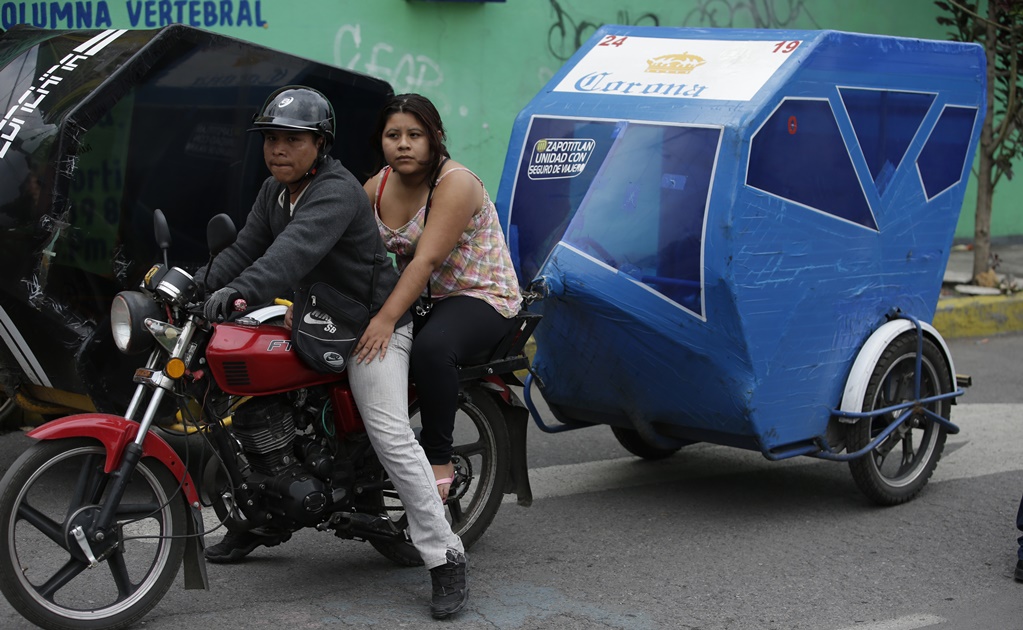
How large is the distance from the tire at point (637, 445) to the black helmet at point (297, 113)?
2.41 meters

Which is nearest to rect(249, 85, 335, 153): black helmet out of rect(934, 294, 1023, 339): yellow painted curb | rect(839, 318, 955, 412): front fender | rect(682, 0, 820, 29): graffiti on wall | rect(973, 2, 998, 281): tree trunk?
rect(839, 318, 955, 412): front fender

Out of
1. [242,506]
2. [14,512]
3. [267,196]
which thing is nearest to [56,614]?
[14,512]

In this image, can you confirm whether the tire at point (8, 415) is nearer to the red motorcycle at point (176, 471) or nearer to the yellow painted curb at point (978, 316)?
the red motorcycle at point (176, 471)

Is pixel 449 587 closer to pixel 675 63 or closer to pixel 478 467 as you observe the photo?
pixel 478 467

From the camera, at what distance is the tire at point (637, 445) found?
582 centimetres

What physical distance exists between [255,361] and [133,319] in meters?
0.38

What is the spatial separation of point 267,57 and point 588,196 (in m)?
1.56

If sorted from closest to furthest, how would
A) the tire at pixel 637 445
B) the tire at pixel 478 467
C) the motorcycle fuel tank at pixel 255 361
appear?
the motorcycle fuel tank at pixel 255 361
the tire at pixel 478 467
the tire at pixel 637 445

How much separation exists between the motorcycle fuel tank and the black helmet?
24.4 inches

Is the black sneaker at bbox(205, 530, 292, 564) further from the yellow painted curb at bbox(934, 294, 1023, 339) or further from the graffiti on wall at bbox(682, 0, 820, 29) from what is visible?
the graffiti on wall at bbox(682, 0, 820, 29)

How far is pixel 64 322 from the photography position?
16.0 ft

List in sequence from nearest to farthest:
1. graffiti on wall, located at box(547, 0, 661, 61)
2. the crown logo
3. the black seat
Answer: the black seat < the crown logo < graffiti on wall, located at box(547, 0, 661, 61)

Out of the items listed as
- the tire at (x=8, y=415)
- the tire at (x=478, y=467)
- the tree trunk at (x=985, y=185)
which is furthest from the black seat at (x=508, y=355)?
the tree trunk at (x=985, y=185)

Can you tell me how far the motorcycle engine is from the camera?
394 centimetres
